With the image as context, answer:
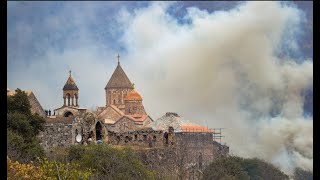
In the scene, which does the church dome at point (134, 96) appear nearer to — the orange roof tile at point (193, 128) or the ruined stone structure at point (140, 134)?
the ruined stone structure at point (140, 134)

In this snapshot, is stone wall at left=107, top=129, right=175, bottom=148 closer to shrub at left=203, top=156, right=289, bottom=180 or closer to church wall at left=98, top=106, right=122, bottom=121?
shrub at left=203, top=156, right=289, bottom=180

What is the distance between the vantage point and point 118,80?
6969cm

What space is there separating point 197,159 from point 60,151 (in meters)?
12.1

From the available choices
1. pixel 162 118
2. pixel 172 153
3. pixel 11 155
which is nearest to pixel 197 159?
pixel 172 153

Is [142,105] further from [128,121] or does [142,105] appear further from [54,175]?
[54,175]

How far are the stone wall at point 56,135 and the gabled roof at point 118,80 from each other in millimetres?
Answer: 31435

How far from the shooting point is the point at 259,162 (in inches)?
1459

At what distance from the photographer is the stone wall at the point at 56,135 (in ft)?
116

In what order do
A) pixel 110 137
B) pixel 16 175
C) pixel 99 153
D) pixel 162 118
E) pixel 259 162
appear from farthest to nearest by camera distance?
pixel 162 118, pixel 110 137, pixel 259 162, pixel 99 153, pixel 16 175

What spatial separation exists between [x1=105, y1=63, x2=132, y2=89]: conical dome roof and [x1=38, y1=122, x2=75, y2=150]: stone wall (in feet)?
103

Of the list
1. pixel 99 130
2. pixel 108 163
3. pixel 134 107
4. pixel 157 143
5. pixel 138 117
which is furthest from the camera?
pixel 134 107

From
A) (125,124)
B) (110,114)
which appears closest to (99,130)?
(125,124)

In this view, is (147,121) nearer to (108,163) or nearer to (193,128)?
(193,128)

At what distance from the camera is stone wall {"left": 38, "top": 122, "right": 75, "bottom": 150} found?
35.4 metres
